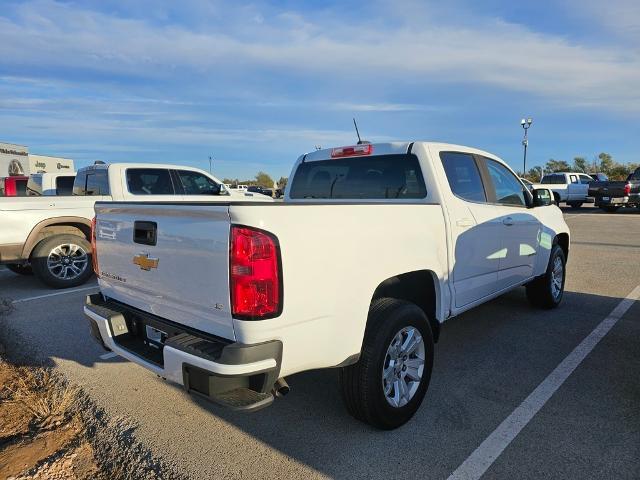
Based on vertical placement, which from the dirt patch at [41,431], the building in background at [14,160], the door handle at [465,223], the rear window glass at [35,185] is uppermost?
the building in background at [14,160]

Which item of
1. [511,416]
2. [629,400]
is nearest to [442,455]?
[511,416]

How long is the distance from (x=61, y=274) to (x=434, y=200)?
617 centimetres

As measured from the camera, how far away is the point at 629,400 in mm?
3408

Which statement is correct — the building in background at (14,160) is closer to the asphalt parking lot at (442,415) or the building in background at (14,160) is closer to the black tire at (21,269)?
the black tire at (21,269)

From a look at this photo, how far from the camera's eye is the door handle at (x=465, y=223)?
3705 millimetres

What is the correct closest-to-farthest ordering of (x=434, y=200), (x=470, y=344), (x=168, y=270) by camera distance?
(x=168, y=270)
(x=434, y=200)
(x=470, y=344)

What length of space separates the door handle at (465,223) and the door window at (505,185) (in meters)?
0.85

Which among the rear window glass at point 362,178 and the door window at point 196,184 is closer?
the rear window glass at point 362,178

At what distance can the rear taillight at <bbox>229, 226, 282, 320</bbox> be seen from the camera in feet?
7.37

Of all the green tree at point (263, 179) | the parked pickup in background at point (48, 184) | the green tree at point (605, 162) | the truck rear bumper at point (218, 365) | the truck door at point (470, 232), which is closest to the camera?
the truck rear bumper at point (218, 365)

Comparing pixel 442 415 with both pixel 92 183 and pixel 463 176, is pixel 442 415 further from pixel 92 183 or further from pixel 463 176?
pixel 92 183

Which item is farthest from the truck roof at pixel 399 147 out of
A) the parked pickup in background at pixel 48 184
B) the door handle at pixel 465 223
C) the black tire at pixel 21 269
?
the parked pickup in background at pixel 48 184

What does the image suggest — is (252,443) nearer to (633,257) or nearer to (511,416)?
(511,416)

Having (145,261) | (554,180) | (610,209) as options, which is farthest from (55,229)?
(554,180)
